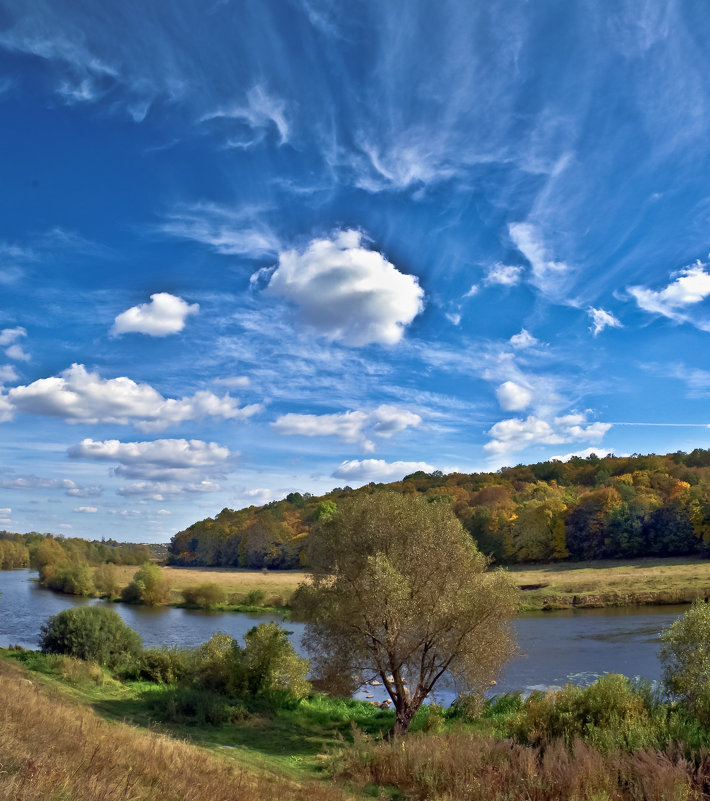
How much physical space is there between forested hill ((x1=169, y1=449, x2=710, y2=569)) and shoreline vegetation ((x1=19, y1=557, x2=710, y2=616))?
10.7ft

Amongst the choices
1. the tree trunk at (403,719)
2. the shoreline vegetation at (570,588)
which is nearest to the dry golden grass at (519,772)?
the tree trunk at (403,719)

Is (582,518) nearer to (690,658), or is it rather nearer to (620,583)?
(620,583)

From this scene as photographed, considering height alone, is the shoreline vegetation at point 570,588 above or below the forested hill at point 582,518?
below

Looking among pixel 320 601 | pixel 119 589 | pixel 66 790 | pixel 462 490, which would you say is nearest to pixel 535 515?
pixel 462 490

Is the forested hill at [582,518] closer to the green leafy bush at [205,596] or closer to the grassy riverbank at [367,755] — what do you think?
the green leafy bush at [205,596]

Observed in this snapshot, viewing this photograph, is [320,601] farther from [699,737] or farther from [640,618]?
[640,618]

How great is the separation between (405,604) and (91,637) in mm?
20359

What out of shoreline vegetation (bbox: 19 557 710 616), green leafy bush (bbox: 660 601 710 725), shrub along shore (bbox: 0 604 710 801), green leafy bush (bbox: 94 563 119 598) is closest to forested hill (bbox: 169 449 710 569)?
shoreline vegetation (bbox: 19 557 710 616)

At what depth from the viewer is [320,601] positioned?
23891 mm

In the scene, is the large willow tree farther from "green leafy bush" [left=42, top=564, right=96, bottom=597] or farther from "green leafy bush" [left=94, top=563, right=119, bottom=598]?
"green leafy bush" [left=42, top=564, right=96, bottom=597]

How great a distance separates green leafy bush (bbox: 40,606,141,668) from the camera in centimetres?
3256

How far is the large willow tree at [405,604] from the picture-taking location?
2233 cm

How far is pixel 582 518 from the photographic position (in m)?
94.0

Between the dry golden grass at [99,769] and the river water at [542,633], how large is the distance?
1826 cm
